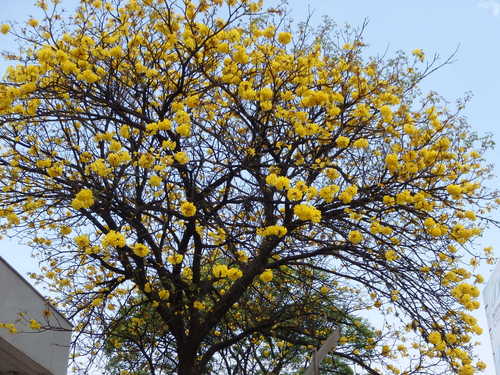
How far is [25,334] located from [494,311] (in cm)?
5037

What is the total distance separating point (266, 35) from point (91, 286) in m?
4.14

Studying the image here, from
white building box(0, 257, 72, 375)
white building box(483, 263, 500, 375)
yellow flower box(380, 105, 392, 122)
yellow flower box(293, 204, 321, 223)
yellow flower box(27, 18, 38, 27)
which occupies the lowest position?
yellow flower box(293, 204, 321, 223)

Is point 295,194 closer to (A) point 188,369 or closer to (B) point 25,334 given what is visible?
(A) point 188,369

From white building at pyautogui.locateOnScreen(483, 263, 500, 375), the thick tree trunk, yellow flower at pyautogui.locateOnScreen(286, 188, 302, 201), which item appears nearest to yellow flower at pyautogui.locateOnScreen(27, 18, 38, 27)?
yellow flower at pyautogui.locateOnScreen(286, 188, 302, 201)

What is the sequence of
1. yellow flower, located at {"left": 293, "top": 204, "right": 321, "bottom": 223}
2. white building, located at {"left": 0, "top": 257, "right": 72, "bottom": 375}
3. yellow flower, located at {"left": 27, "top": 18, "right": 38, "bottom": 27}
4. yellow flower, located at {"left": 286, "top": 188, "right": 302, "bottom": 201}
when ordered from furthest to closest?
white building, located at {"left": 0, "top": 257, "right": 72, "bottom": 375}
yellow flower, located at {"left": 27, "top": 18, "right": 38, "bottom": 27}
yellow flower, located at {"left": 286, "top": 188, "right": 302, "bottom": 201}
yellow flower, located at {"left": 293, "top": 204, "right": 321, "bottom": 223}

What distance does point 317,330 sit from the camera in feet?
26.7

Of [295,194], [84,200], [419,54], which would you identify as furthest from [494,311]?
[84,200]

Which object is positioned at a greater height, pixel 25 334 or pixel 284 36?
pixel 284 36

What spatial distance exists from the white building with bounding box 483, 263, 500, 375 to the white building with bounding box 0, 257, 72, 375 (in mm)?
46412

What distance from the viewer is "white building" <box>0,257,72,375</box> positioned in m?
7.27

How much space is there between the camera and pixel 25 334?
7.87m

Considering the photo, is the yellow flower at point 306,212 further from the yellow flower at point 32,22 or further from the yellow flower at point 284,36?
the yellow flower at point 32,22

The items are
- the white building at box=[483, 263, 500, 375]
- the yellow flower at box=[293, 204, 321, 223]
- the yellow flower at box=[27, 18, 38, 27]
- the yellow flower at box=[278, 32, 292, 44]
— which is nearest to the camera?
the yellow flower at box=[293, 204, 321, 223]

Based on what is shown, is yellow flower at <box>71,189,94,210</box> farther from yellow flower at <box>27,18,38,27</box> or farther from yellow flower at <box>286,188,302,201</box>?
yellow flower at <box>27,18,38,27</box>
